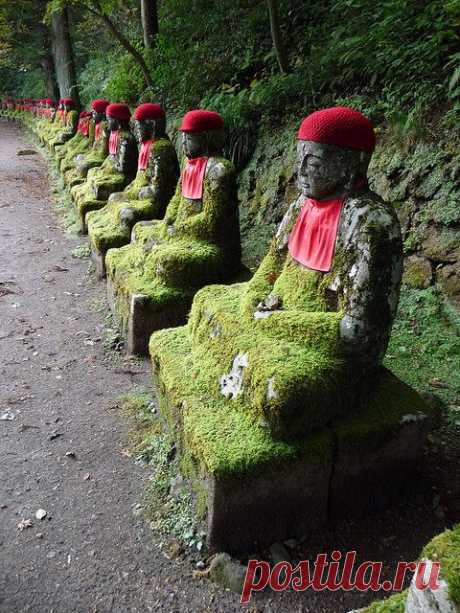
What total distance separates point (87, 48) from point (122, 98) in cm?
1183

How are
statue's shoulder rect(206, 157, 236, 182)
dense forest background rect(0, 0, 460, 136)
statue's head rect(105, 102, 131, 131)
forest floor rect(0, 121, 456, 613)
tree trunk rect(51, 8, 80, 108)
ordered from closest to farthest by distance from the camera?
forest floor rect(0, 121, 456, 613), statue's shoulder rect(206, 157, 236, 182), dense forest background rect(0, 0, 460, 136), statue's head rect(105, 102, 131, 131), tree trunk rect(51, 8, 80, 108)

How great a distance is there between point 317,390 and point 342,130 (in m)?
1.22

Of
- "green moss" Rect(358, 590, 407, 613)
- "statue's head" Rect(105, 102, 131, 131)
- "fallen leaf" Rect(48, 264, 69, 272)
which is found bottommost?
"fallen leaf" Rect(48, 264, 69, 272)

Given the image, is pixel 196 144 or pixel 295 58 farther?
pixel 295 58

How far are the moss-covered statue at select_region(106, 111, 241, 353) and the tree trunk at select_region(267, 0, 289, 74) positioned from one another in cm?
330

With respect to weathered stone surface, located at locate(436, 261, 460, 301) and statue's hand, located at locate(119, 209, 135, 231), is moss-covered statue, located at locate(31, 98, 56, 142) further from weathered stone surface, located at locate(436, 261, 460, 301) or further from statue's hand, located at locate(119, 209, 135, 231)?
weathered stone surface, located at locate(436, 261, 460, 301)

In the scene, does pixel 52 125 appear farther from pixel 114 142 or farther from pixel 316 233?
pixel 316 233

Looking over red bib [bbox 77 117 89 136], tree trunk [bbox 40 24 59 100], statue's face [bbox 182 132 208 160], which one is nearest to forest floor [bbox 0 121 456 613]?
statue's face [bbox 182 132 208 160]

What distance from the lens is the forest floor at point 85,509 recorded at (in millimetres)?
2316

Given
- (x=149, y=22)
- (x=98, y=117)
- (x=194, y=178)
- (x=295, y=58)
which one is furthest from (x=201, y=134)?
(x=149, y=22)

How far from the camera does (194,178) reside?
Result: 433 cm

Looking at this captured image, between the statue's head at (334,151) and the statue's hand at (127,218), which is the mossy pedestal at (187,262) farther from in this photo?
the statue's head at (334,151)

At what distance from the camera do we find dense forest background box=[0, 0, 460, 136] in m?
4.95

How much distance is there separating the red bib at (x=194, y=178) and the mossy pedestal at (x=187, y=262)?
0.06 meters
